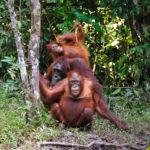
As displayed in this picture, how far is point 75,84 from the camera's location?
13.5ft

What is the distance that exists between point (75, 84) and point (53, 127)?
69cm

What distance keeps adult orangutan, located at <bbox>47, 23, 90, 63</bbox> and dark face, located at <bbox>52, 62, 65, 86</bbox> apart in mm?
452

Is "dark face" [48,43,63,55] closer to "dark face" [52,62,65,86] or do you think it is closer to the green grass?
"dark face" [52,62,65,86]

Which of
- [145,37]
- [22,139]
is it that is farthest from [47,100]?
[145,37]

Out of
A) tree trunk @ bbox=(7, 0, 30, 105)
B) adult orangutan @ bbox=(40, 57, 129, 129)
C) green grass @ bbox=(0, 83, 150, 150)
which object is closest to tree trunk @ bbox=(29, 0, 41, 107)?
tree trunk @ bbox=(7, 0, 30, 105)

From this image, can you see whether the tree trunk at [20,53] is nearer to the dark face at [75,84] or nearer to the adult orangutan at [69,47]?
the dark face at [75,84]

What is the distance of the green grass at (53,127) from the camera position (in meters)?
3.31

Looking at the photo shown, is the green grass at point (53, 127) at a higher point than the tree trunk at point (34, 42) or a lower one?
lower

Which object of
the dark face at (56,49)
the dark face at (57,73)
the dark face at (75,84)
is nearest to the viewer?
the dark face at (75,84)

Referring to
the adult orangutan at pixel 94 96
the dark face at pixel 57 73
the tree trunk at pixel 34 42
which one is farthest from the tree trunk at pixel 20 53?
the dark face at pixel 57 73

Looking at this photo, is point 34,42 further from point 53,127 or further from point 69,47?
point 69,47

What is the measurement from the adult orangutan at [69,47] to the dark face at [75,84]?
105cm

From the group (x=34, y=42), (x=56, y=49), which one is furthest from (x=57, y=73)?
(x=34, y=42)

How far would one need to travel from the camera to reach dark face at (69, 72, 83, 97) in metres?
4.10
